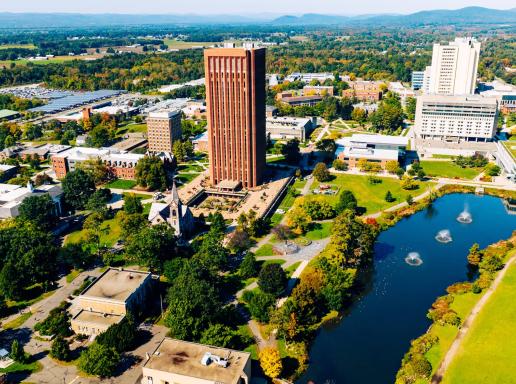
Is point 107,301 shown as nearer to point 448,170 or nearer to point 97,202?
point 97,202

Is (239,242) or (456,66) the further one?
(456,66)

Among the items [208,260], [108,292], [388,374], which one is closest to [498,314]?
[388,374]

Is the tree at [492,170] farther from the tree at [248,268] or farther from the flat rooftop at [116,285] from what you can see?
the flat rooftop at [116,285]

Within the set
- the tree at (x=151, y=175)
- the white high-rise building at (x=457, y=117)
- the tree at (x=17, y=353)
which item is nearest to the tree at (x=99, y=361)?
the tree at (x=17, y=353)

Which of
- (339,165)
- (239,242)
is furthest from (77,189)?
(339,165)

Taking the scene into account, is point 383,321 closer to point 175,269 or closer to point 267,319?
point 267,319
